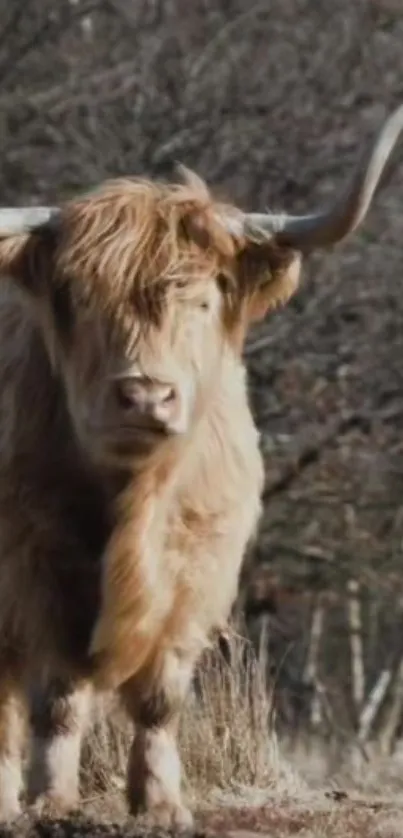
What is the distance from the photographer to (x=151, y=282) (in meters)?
6.25

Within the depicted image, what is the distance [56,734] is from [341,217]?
159 cm

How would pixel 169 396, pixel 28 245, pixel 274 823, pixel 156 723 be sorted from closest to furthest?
pixel 169 396 → pixel 274 823 → pixel 28 245 → pixel 156 723

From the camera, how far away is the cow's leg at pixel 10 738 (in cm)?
703

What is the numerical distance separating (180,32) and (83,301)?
9.57m

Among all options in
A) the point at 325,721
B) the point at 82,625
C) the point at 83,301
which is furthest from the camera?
the point at 325,721

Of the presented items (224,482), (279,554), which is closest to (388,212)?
(279,554)

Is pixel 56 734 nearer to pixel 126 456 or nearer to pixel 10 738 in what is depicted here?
pixel 10 738

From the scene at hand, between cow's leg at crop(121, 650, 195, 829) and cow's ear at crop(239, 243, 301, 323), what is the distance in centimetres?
99

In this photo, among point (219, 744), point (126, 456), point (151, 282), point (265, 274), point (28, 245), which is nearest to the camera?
point (151, 282)

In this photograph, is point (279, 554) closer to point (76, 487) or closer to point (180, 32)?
point (180, 32)

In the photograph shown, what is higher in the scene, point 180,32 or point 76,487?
point 180,32

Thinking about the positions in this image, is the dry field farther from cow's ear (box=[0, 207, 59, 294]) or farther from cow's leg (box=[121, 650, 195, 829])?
cow's ear (box=[0, 207, 59, 294])

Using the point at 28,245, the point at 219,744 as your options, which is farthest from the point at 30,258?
the point at 219,744

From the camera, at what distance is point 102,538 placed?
6.75 metres
